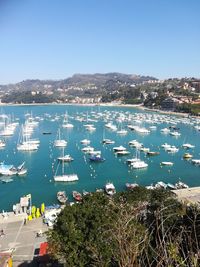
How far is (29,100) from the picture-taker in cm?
10862

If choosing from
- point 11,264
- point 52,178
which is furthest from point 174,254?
point 52,178

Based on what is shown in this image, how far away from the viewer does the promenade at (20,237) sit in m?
10.8

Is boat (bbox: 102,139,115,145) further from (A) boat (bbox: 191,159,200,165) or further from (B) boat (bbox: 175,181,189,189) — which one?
(B) boat (bbox: 175,181,189,189)

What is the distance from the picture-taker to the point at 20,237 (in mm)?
12164

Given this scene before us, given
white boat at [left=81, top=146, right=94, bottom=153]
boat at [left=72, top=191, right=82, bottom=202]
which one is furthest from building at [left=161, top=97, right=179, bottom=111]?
boat at [left=72, top=191, right=82, bottom=202]

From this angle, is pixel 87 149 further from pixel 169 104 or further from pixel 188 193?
pixel 169 104

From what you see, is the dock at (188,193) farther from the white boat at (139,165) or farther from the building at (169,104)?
the building at (169,104)

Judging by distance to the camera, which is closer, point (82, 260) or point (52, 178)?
point (82, 260)

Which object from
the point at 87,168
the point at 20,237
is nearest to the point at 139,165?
the point at 87,168

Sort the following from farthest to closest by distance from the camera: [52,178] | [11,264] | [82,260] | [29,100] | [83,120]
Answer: [29,100]
[83,120]
[52,178]
[11,264]
[82,260]

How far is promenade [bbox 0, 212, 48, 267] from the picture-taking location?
426 inches

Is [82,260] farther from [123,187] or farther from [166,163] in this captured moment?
[166,163]

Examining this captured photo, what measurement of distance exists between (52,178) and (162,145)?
13.2 m

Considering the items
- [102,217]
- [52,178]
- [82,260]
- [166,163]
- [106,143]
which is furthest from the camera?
[106,143]
